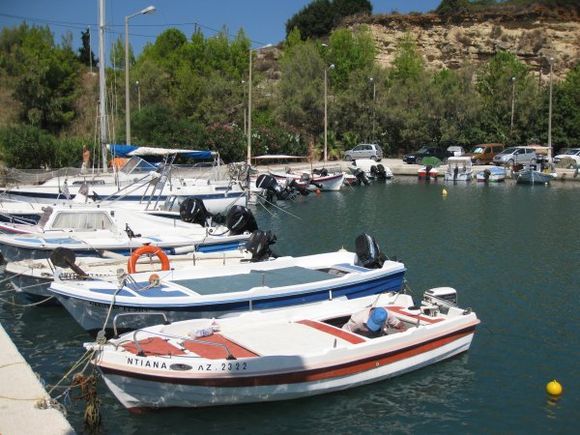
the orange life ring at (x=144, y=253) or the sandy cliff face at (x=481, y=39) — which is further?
the sandy cliff face at (x=481, y=39)

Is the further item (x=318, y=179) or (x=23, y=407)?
(x=318, y=179)

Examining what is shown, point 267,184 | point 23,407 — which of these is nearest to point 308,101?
point 267,184

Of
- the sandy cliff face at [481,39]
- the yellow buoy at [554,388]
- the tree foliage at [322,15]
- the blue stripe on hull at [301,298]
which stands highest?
the tree foliage at [322,15]

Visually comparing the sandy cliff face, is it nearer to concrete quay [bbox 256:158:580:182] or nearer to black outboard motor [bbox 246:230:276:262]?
concrete quay [bbox 256:158:580:182]

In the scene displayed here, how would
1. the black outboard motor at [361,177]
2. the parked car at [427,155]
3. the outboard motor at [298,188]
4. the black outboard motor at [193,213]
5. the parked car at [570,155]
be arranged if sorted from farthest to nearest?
the parked car at [427,155] → the parked car at [570,155] → the black outboard motor at [361,177] → the outboard motor at [298,188] → the black outboard motor at [193,213]

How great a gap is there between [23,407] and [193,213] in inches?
609

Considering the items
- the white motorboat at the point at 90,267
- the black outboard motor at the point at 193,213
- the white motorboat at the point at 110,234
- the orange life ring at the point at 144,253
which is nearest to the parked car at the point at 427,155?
the black outboard motor at the point at 193,213

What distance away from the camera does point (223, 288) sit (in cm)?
1538

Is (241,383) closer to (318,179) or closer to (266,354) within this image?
(266,354)

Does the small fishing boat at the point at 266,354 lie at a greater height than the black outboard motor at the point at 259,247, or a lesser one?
lesser

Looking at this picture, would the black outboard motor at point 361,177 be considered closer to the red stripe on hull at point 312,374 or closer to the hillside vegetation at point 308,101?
the hillside vegetation at point 308,101

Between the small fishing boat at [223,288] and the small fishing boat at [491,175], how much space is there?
38937mm

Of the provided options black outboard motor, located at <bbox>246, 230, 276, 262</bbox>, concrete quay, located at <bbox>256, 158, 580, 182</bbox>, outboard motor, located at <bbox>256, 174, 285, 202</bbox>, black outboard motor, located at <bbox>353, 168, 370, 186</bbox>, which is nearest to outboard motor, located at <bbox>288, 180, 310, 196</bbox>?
outboard motor, located at <bbox>256, 174, 285, 202</bbox>

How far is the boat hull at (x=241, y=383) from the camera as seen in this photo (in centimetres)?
1141
